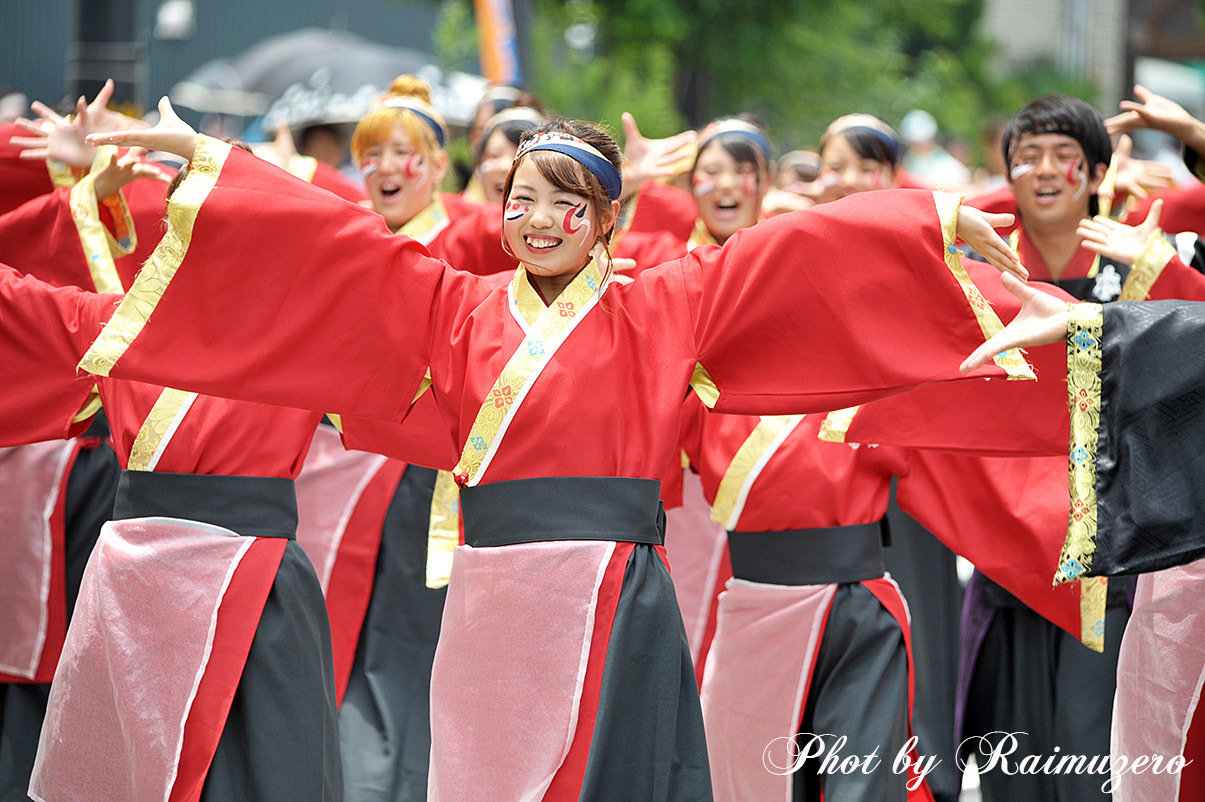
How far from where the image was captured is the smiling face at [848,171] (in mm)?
4820

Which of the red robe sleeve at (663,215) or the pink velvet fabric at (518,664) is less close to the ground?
the red robe sleeve at (663,215)

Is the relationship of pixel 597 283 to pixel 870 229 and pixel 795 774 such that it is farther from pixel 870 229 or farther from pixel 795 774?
pixel 795 774

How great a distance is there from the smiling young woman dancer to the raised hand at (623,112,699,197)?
1.66m

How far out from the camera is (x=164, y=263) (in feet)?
9.25

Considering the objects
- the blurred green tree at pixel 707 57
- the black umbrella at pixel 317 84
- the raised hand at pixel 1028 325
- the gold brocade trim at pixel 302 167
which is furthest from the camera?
the blurred green tree at pixel 707 57

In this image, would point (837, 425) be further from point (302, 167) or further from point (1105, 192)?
point (302, 167)

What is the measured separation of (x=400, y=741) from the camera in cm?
415

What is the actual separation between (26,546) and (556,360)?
70.7 inches

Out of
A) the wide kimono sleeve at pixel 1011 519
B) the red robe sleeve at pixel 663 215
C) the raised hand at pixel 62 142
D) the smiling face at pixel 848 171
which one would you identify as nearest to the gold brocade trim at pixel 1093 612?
the wide kimono sleeve at pixel 1011 519

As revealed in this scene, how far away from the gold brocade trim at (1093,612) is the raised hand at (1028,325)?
41.4 inches

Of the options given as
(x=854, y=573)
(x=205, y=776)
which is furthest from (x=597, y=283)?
(x=205, y=776)

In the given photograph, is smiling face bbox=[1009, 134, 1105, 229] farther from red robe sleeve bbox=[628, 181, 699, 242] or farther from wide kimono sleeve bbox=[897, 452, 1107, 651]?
red robe sleeve bbox=[628, 181, 699, 242]

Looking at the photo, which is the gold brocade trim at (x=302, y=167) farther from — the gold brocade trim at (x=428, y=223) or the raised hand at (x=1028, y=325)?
the raised hand at (x=1028, y=325)

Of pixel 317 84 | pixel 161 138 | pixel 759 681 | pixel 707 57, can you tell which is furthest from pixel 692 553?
pixel 707 57
